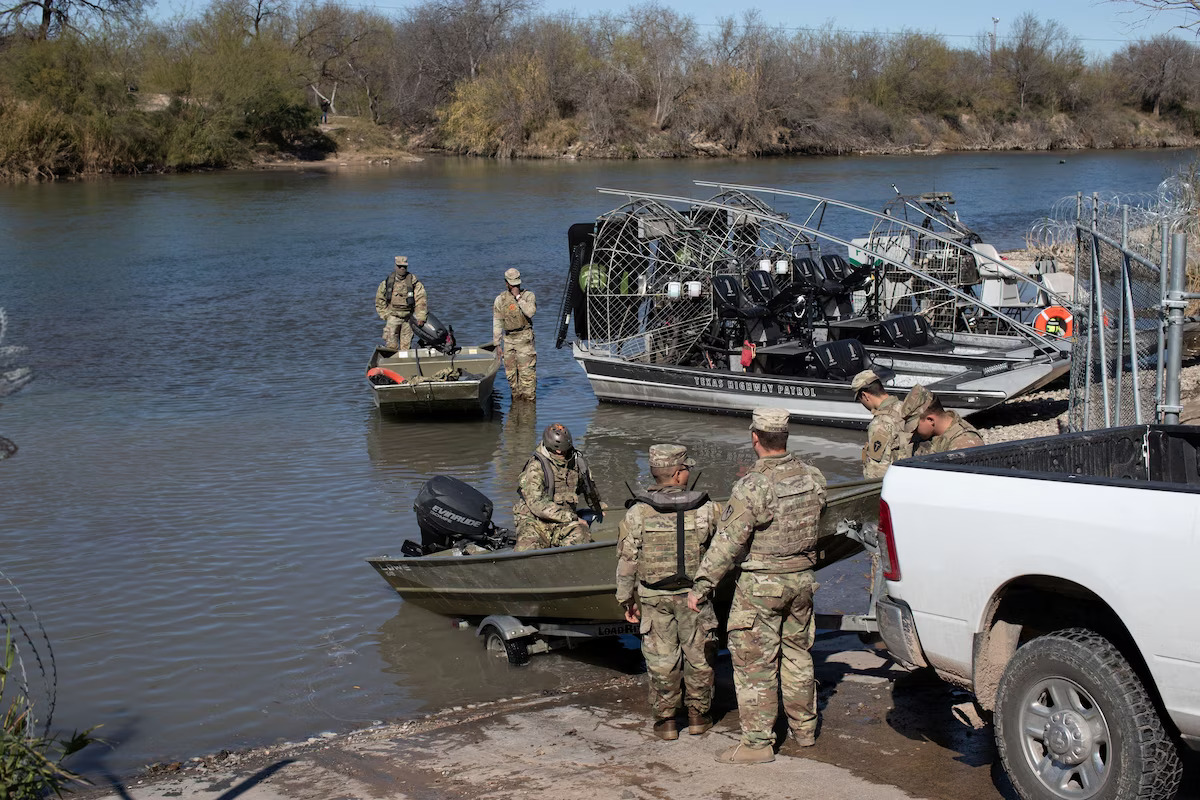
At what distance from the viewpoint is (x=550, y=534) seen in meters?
8.69

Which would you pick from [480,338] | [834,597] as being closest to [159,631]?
[834,597]

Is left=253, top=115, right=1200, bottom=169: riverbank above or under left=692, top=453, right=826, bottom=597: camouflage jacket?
above

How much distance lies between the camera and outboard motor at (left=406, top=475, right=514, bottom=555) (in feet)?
30.0

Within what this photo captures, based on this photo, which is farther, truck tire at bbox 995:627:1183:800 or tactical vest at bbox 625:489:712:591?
tactical vest at bbox 625:489:712:591

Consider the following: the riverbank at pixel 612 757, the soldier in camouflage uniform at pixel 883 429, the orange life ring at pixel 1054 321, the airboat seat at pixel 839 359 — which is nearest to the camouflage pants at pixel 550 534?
the riverbank at pixel 612 757

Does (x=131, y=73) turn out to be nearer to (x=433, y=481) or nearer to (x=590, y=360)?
(x=590, y=360)

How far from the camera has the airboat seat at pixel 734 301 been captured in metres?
16.3

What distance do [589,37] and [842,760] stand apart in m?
79.1

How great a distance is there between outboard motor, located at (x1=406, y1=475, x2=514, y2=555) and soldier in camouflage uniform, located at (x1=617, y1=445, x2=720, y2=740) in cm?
280

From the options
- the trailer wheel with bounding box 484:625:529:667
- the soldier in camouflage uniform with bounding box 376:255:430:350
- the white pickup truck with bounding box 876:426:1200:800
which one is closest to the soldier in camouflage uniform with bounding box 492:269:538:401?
the soldier in camouflage uniform with bounding box 376:255:430:350

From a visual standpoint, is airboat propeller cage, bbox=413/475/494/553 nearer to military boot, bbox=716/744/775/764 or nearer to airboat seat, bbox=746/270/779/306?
military boot, bbox=716/744/775/764

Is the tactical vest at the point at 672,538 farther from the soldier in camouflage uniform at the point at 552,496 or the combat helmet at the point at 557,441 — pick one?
the combat helmet at the point at 557,441

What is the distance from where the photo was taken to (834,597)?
30.6 ft

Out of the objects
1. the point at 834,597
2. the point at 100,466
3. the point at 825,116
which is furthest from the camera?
the point at 825,116
